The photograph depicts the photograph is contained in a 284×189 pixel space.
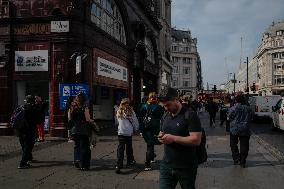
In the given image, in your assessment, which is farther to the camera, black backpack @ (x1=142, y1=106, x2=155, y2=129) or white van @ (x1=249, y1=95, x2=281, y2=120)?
white van @ (x1=249, y1=95, x2=281, y2=120)

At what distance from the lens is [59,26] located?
16859mm

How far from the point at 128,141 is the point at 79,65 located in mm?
7787

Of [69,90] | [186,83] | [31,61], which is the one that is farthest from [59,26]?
[186,83]

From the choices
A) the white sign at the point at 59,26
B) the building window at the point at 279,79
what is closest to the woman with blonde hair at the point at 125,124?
the white sign at the point at 59,26

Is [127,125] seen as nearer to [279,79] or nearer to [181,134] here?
[181,134]

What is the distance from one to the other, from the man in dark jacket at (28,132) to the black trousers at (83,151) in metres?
1.14

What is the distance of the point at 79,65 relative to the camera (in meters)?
16.8

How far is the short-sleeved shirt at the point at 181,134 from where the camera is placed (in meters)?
4.73

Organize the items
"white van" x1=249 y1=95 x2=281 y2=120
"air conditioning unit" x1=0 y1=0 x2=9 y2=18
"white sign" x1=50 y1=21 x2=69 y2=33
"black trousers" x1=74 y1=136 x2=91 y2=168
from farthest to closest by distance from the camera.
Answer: "white van" x1=249 y1=95 x2=281 y2=120
"air conditioning unit" x1=0 y1=0 x2=9 y2=18
"white sign" x1=50 y1=21 x2=69 y2=33
"black trousers" x1=74 y1=136 x2=91 y2=168

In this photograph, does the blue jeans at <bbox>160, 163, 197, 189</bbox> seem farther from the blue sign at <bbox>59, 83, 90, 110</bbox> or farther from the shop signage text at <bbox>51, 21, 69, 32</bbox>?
the shop signage text at <bbox>51, 21, 69, 32</bbox>

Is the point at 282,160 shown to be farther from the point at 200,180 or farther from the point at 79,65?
the point at 79,65

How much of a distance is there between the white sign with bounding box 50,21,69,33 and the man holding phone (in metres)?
12.6

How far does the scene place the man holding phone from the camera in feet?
15.4

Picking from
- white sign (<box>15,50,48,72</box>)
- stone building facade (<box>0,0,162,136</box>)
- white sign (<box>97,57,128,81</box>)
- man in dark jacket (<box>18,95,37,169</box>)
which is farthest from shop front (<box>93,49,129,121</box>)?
man in dark jacket (<box>18,95,37,169</box>)
